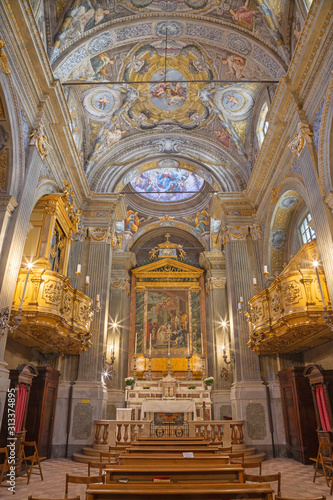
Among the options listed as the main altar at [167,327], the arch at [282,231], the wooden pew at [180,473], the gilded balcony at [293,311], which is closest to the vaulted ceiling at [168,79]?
the arch at [282,231]

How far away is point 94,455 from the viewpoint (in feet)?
35.4

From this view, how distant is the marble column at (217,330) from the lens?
17.8 meters

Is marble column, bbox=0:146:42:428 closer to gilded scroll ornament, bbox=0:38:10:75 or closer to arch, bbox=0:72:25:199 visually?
arch, bbox=0:72:25:199

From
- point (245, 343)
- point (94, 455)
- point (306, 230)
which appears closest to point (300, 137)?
point (306, 230)

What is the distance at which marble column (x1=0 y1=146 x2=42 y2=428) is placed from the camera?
781 centimetres

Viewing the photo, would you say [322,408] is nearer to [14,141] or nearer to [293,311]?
[293,311]

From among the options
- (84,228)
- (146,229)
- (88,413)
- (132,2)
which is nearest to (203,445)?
(88,413)

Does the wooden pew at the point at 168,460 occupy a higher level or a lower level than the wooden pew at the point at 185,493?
higher

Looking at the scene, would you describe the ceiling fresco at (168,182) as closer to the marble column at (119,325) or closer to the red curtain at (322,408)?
the marble column at (119,325)

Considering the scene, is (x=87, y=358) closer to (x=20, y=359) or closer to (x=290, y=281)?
(x=20, y=359)

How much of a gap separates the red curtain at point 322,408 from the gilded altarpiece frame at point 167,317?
10.6m

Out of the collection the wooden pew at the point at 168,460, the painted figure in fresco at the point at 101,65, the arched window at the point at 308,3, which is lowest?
the wooden pew at the point at 168,460

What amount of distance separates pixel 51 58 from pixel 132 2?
11.2 feet

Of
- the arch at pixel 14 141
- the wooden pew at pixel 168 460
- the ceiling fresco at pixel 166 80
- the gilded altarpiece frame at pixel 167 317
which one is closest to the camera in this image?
the wooden pew at pixel 168 460
